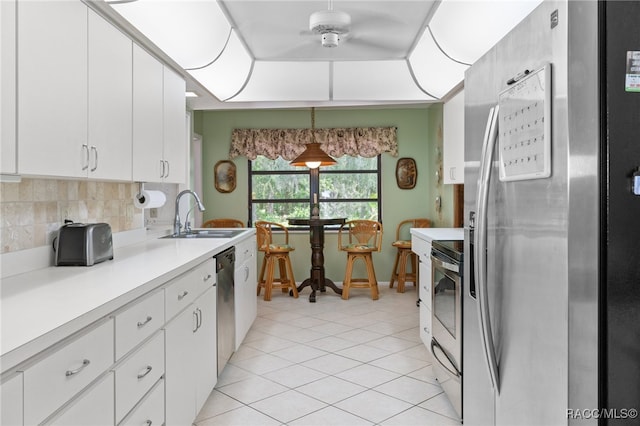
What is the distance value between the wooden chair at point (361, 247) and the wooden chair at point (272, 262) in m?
0.65

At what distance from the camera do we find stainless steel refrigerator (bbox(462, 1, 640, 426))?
3.34ft

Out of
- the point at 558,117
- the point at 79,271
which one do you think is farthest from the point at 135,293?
the point at 558,117

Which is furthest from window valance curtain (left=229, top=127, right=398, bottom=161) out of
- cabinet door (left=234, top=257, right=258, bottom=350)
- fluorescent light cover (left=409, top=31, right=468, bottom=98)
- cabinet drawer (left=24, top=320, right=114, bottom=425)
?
cabinet drawer (left=24, top=320, right=114, bottom=425)

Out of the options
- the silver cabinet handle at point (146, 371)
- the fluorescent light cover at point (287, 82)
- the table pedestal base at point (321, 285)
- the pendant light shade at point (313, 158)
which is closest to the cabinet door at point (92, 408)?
the silver cabinet handle at point (146, 371)

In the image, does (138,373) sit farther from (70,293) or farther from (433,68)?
(433,68)

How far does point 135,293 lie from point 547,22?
59.0 inches

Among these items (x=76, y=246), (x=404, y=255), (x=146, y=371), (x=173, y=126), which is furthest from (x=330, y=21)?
(x=404, y=255)

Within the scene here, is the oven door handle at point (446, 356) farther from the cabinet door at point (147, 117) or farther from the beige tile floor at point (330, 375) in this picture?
the cabinet door at point (147, 117)

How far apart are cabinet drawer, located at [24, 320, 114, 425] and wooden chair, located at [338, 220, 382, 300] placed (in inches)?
168

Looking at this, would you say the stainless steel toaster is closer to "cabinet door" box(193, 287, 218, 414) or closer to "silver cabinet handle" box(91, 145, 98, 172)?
"silver cabinet handle" box(91, 145, 98, 172)

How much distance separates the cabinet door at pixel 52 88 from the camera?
1608 mm

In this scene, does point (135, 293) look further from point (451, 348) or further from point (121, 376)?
point (451, 348)

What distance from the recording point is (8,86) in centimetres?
152

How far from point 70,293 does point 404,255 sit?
4.80 metres
